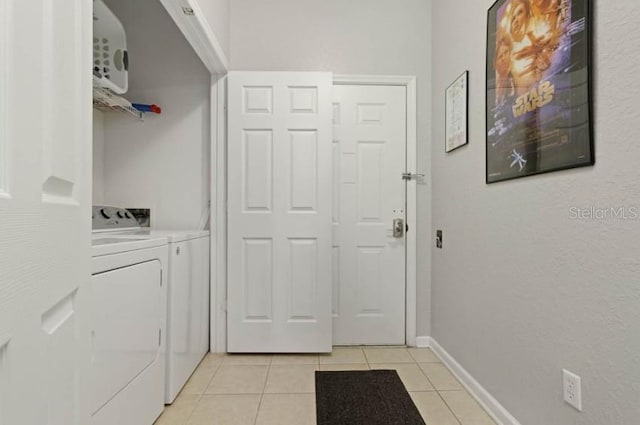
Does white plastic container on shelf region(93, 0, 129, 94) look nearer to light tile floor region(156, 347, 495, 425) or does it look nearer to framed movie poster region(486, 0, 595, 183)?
light tile floor region(156, 347, 495, 425)

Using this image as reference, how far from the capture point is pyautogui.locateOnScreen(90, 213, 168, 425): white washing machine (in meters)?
1.15

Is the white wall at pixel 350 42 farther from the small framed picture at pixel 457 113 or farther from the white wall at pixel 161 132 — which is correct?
the white wall at pixel 161 132

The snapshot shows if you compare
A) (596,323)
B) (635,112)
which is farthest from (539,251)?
(635,112)

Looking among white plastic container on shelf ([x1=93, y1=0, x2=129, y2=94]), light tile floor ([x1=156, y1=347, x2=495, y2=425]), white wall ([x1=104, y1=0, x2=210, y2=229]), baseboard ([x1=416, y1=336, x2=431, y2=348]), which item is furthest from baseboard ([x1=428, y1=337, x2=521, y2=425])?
white plastic container on shelf ([x1=93, y1=0, x2=129, y2=94])

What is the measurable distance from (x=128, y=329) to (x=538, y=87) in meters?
1.95

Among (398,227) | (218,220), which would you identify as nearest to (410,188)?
(398,227)

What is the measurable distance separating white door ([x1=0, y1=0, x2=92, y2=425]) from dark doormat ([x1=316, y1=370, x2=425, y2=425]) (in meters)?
1.27

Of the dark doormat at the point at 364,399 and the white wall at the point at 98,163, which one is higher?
the white wall at the point at 98,163

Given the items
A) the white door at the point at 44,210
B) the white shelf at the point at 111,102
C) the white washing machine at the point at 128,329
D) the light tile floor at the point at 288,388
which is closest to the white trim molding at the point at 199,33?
the white shelf at the point at 111,102

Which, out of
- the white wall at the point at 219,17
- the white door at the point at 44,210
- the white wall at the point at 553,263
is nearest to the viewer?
the white door at the point at 44,210

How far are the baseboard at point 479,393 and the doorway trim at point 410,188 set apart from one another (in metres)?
0.30

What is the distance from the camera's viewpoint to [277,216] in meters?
2.39

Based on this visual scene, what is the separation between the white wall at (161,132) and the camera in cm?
245

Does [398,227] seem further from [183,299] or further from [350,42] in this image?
[183,299]
